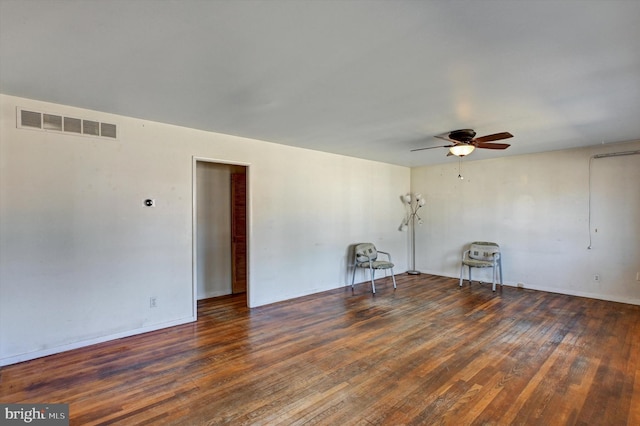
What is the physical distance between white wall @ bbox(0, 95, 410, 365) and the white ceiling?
0.44m

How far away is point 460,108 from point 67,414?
4.04 m

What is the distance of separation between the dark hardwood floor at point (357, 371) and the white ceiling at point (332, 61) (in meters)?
2.39

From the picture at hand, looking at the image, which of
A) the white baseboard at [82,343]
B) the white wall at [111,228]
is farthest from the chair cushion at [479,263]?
the white baseboard at [82,343]

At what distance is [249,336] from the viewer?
11.4ft

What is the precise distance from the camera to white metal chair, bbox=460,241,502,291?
5605mm

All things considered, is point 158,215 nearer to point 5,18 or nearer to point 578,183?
point 5,18

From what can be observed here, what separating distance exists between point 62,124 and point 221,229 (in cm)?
273

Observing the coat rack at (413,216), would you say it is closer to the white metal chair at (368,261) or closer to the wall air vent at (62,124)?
the white metal chair at (368,261)

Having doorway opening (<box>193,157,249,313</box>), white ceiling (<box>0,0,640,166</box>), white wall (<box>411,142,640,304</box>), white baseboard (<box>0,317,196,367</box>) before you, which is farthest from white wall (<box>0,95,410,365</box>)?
white wall (<box>411,142,640,304</box>)

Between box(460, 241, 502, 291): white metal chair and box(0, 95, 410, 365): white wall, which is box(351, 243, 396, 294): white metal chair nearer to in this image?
box(0, 95, 410, 365): white wall

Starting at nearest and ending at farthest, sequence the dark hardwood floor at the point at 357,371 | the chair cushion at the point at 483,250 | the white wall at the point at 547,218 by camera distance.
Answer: the dark hardwood floor at the point at 357,371 → the white wall at the point at 547,218 → the chair cushion at the point at 483,250

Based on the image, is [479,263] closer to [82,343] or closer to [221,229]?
[221,229]

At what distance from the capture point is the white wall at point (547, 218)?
474cm

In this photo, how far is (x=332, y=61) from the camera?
7.18 ft
